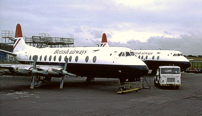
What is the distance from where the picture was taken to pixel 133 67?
63.3ft

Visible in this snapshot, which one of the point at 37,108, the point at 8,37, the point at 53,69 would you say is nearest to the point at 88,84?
the point at 53,69

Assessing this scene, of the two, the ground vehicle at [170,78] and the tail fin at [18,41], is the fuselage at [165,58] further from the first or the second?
the tail fin at [18,41]

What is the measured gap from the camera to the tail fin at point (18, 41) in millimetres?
32334

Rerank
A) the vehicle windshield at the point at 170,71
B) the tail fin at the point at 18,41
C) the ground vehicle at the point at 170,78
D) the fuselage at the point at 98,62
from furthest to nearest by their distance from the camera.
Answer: the tail fin at the point at 18,41, the vehicle windshield at the point at 170,71, the ground vehicle at the point at 170,78, the fuselage at the point at 98,62

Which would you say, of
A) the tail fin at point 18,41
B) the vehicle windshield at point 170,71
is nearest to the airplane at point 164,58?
the vehicle windshield at point 170,71

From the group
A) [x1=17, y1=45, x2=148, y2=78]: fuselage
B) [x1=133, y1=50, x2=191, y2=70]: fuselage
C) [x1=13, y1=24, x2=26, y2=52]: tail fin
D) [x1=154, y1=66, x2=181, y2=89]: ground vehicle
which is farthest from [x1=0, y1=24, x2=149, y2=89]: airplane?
[x1=133, y1=50, x2=191, y2=70]: fuselage

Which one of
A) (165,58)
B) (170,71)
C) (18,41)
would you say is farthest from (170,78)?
(18,41)

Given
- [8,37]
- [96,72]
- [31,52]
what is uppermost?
[8,37]

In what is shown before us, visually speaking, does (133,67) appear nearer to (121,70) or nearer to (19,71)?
(121,70)

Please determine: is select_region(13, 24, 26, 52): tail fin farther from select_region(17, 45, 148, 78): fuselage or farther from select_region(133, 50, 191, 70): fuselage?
select_region(133, 50, 191, 70): fuselage

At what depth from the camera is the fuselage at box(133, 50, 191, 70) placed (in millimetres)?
37562

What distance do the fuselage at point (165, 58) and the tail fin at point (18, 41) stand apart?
22.2 meters

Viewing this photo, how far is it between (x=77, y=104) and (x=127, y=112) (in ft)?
12.2

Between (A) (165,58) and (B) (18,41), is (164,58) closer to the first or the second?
(A) (165,58)
